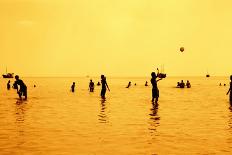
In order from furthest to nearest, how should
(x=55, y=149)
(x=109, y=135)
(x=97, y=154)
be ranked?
(x=109, y=135) → (x=55, y=149) → (x=97, y=154)

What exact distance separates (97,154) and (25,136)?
12.1ft

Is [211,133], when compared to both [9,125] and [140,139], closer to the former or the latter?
[140,139]

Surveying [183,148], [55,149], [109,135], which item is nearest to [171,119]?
[109,135]

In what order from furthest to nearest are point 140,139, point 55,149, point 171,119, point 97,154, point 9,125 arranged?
point 171,119 → point 9,125 → point 140,139 → point 55,149 → point 97,154

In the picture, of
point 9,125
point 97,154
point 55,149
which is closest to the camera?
point 97,154

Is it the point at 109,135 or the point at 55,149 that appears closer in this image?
the point at 55,149

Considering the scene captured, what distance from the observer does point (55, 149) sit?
9.66m

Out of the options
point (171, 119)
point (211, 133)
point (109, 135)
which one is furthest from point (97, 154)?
point (171, 119)

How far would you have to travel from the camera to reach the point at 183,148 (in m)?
9.88

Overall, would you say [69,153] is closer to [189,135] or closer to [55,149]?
[55,149]

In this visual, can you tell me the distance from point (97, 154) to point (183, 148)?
2.42 m

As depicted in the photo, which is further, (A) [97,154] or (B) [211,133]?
(B) [211,133]

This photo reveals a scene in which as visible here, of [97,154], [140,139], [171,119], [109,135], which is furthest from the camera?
[171,119]

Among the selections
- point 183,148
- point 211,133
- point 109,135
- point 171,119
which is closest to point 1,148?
point 109,135
